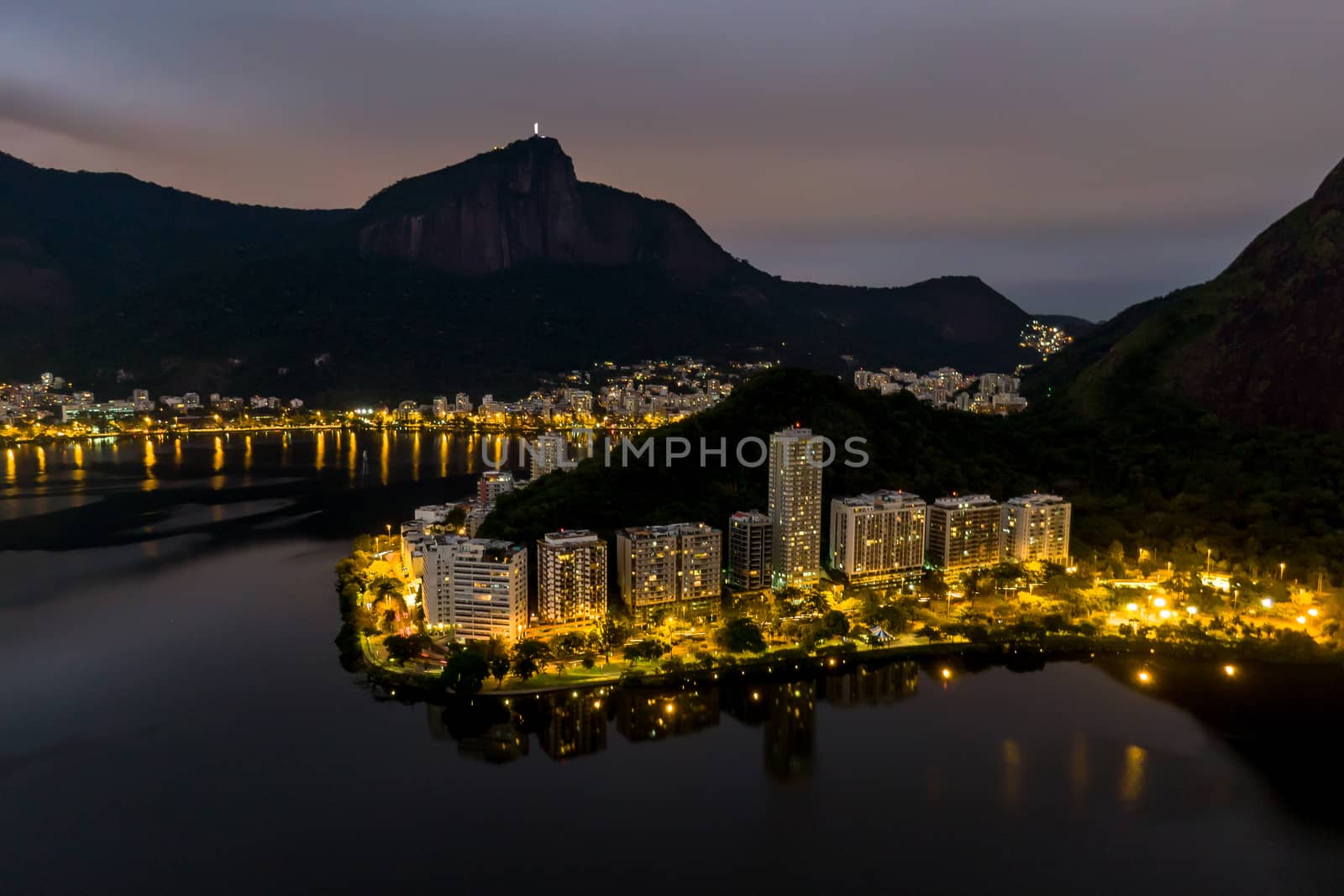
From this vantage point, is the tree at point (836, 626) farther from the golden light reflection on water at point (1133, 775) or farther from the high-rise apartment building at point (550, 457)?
the high-rise apartment building at point (550, 457)

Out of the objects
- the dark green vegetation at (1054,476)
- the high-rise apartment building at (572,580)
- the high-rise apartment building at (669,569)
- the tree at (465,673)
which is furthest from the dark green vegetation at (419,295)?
the tree at (465,673)

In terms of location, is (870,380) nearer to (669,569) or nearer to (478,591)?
(669,569)

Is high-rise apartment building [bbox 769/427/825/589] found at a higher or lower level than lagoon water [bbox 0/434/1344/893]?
higher

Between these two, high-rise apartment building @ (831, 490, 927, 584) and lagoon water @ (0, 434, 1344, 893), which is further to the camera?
high-rise apartment building @ (831, 490, 927, 584)

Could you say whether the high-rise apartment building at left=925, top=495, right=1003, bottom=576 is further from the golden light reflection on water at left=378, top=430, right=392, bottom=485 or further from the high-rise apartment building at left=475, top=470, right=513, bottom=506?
the golden light reflection on water at left=378, top=430, right=392, bottom=485

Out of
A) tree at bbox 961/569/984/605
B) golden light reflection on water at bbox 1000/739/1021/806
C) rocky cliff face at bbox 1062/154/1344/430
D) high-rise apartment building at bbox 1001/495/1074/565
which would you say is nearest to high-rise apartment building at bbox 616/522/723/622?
tree at bbox 961/569/984/605

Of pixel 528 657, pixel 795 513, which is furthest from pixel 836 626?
pixel 528 657
